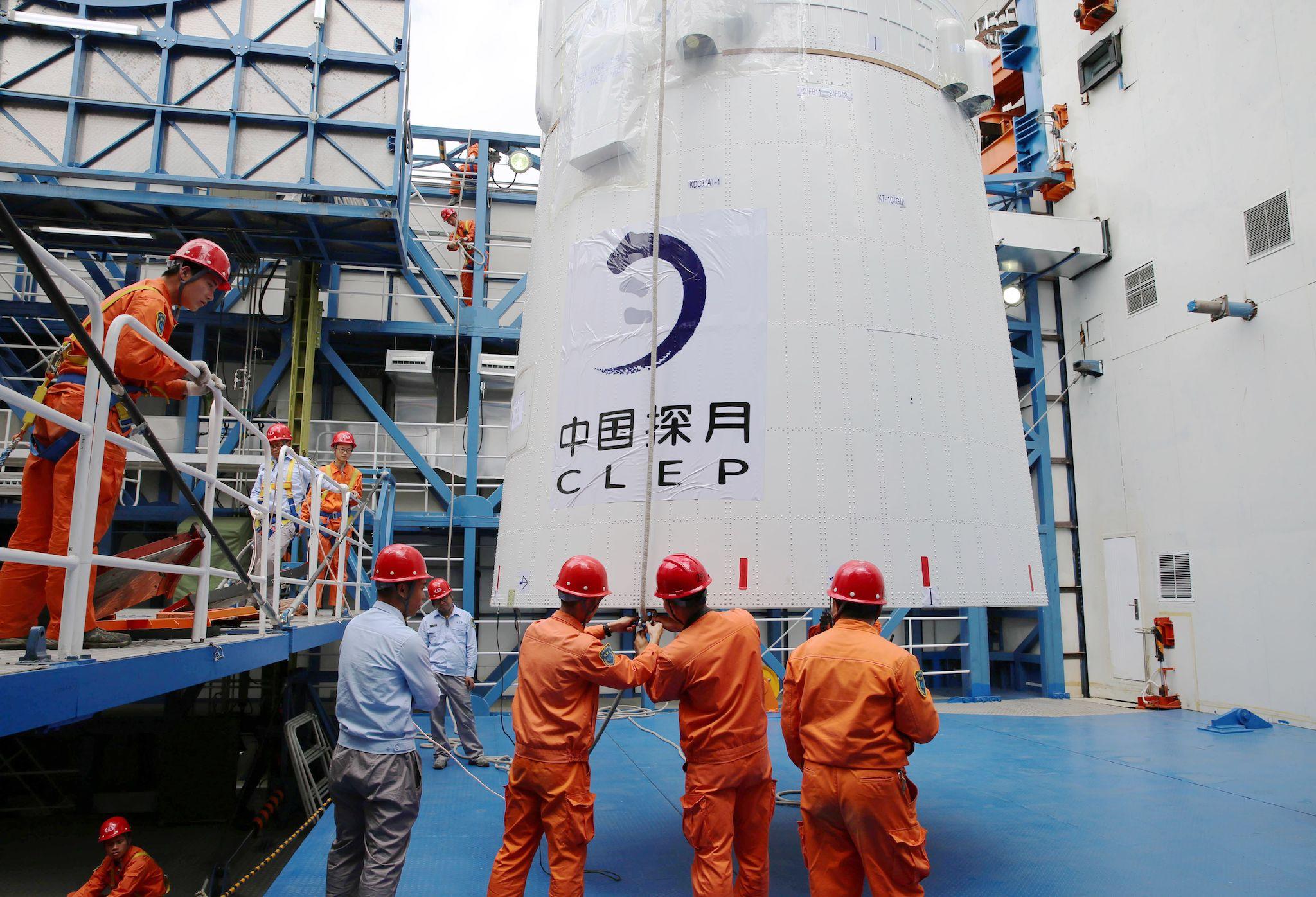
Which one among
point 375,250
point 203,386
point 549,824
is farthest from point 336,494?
point 549,824

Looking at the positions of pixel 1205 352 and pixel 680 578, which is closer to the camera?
pixel 680 578

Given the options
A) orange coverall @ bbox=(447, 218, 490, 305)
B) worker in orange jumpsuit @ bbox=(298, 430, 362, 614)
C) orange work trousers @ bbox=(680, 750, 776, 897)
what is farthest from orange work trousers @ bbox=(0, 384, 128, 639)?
orange coverall @ bbox=(447, 218, 490, 305)

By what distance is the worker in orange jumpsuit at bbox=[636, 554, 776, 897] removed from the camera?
436 centimetres

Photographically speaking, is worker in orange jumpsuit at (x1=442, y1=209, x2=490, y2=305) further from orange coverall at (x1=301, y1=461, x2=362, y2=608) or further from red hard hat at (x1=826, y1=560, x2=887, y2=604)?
red hard hat at (x1=826, y1=560, x2=887, y2=604)

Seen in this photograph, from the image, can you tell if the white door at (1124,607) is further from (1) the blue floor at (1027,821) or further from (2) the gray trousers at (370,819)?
(2) the gray trousers at (370,819)

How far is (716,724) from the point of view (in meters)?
4.46

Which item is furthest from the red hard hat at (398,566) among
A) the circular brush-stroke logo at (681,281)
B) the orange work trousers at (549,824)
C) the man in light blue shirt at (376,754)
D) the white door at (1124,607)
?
the white door at (1124,607)

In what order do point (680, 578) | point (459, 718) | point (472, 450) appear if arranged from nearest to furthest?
point (680, 578)
point (459, 718)
point (472, 450)

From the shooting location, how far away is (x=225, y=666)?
4.91 metres

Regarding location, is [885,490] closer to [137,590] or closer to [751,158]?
[751,158]

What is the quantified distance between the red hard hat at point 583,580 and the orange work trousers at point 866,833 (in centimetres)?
145

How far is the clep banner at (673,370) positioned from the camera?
5.32 m

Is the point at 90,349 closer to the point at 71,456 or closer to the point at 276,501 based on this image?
the point at 71,456

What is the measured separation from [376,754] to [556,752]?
895 millimetres
